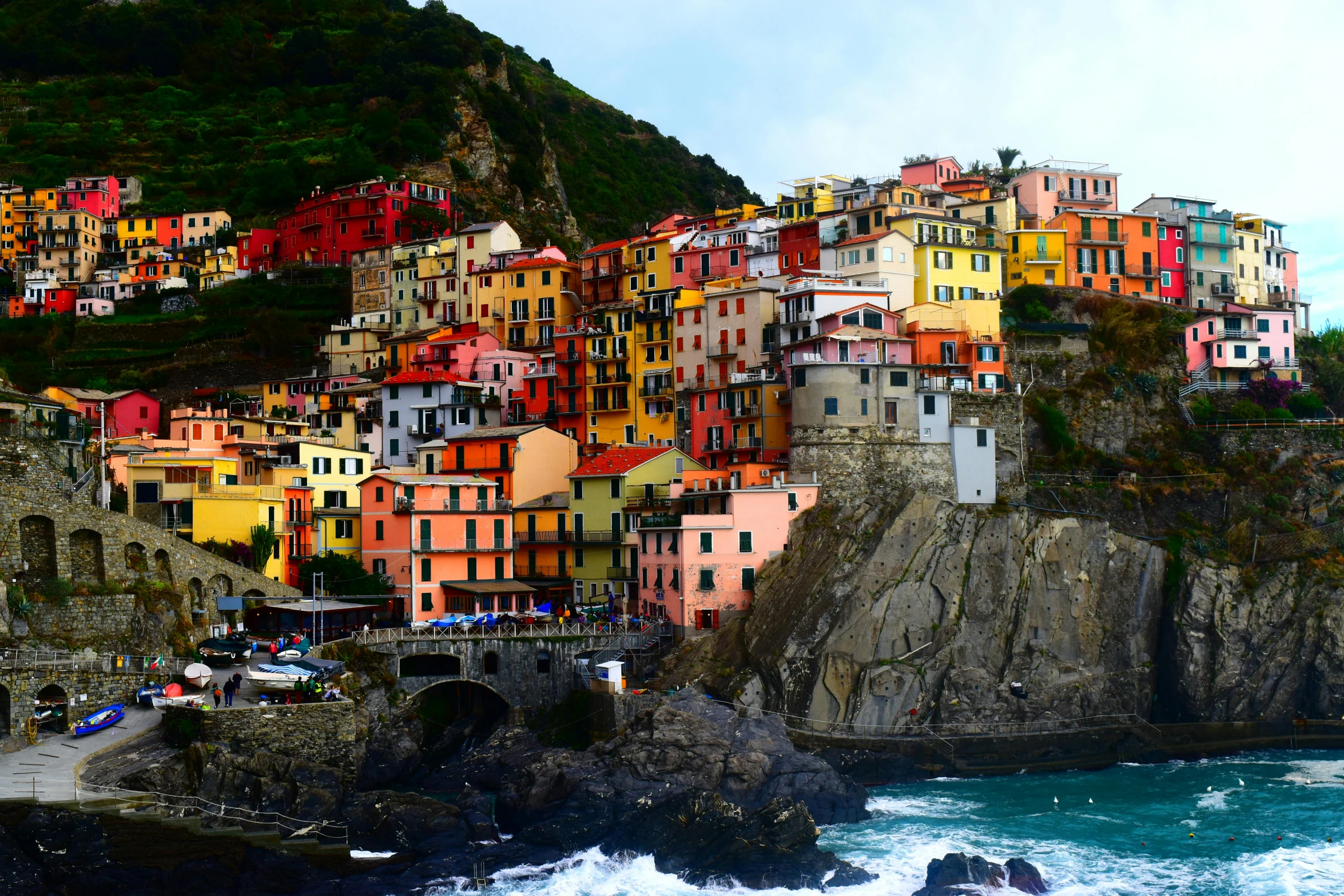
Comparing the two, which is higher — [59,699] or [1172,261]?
[1172,261]

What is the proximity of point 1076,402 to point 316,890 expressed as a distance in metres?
48.6

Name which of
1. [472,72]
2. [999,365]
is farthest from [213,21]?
[999,365]

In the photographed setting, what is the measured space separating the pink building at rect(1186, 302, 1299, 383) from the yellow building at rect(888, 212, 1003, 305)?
11.5 meters

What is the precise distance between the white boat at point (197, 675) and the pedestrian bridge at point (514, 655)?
10.5 m

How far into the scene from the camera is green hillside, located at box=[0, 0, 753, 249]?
422 feet

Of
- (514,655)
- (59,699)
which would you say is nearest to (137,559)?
(59,699)

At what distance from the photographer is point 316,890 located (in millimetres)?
46031

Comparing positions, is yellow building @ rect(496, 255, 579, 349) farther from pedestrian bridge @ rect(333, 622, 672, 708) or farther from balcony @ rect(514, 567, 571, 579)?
pedestrian bridge @ rect(333, 622, 672, 708)

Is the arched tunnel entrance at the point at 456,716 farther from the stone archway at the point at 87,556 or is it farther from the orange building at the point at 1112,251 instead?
the orange building at the point at 1112,251

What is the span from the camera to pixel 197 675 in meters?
54.7

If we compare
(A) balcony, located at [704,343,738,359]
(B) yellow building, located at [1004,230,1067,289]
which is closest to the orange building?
(B) yellow building, located at [1004,230,1067,289]

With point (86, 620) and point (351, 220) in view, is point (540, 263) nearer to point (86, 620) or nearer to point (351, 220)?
point (351, 220)

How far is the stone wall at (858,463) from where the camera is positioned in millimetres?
70875

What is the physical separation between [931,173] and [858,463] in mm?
37421
